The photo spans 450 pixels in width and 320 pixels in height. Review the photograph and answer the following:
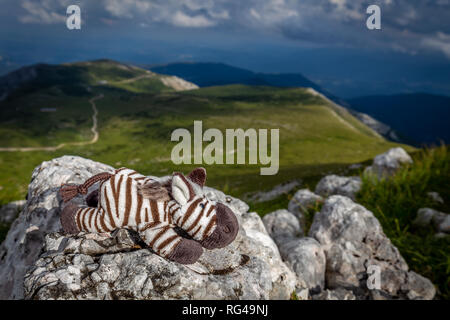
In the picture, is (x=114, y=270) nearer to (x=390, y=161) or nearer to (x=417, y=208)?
(x=417, y=208)

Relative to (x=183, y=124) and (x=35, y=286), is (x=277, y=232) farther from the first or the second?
(x=183, y=124)

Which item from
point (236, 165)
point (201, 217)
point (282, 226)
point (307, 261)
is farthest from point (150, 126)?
point (201, 217)

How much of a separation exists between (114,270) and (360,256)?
8365 mm

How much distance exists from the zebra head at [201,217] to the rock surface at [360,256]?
6.11 m

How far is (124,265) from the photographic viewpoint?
4578 mm

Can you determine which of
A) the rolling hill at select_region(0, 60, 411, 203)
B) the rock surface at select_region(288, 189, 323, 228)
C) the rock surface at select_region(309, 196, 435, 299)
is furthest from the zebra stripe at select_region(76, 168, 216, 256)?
the rolling hill at select_region(0, 60, 411, 203)

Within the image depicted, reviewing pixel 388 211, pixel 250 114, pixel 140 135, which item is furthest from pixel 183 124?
pixel 388 211

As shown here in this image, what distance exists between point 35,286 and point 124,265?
48.5 inches

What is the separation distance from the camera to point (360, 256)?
963 cm

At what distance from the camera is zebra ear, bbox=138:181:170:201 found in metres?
4.88

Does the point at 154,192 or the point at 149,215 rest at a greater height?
the point at 154,192

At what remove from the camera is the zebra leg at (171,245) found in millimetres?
4574

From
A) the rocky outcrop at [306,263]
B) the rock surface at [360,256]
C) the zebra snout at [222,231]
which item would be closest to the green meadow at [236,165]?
the rock surface at [360,256]

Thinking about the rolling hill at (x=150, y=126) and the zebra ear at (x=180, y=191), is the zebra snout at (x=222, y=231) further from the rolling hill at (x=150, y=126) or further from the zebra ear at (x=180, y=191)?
the rolling hill at (x=150, y=126)
